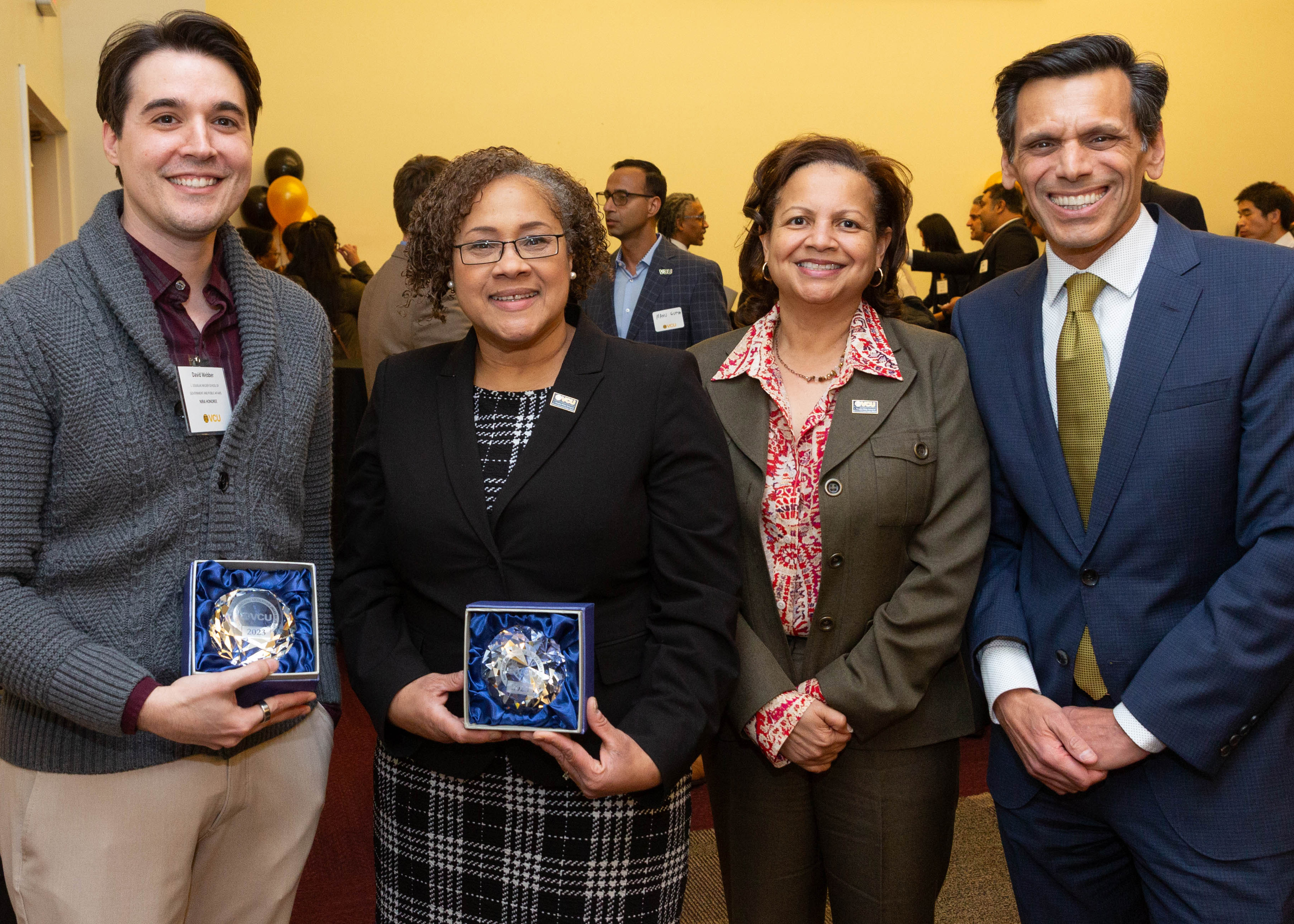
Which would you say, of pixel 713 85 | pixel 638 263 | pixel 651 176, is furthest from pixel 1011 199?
pixel 713 85

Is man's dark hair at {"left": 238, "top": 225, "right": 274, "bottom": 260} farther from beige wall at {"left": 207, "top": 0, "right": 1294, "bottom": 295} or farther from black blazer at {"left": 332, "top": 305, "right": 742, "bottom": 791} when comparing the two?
black blazer at {"left": 332, "top": 305, "right": 742, "bottom": 791}

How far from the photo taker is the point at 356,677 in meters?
1.73

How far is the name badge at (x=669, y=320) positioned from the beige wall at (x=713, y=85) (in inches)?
145

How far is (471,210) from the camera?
1.73 metres

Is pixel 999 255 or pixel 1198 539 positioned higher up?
pixel 999 255

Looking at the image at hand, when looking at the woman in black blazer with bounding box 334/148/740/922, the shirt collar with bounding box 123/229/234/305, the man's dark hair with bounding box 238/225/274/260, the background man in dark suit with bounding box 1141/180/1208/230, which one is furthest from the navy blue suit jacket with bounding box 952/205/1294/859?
the man's dark hair with bounding box 238/225/274/260

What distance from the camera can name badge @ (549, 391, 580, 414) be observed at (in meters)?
1.71

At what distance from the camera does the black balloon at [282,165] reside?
7.04 m

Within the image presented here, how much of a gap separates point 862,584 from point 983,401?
0.40 m

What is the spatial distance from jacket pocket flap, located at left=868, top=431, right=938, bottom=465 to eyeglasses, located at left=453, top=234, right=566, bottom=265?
2.18 feet

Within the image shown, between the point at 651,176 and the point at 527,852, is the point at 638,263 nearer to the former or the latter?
the point at 651,176

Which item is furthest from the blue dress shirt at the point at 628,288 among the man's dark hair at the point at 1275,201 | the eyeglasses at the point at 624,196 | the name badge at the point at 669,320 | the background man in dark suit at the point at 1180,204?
the man's dark hair at the point at 1275,201

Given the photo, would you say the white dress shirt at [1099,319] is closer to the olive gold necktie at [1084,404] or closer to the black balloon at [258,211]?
the olive gold necktie at [1084,404]

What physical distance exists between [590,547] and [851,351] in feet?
2.17
